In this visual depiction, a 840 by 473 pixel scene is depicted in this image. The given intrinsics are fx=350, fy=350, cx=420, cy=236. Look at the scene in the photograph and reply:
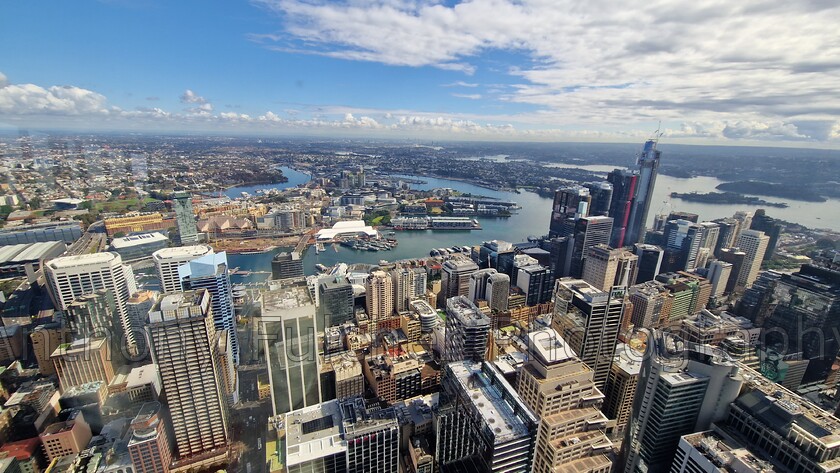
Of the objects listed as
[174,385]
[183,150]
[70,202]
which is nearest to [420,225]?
[183,150]

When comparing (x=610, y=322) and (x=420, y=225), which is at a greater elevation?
(x=610, y=322)

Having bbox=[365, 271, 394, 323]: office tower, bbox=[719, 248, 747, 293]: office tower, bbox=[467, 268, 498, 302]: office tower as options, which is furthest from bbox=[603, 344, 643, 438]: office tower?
bbox=[719, 248, 747, 293]: office tower

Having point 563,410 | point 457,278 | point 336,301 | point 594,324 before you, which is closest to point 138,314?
point 336,301

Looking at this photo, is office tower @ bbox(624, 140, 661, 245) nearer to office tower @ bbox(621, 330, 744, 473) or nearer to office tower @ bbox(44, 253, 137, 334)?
office tower @ bbox(621, 330, 744, 473)

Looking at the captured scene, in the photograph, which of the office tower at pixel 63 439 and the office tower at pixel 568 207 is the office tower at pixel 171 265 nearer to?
the office tower at pixel 63 439

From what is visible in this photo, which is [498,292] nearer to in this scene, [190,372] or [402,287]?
[402,287]

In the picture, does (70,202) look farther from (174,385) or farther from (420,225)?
(420,225)
